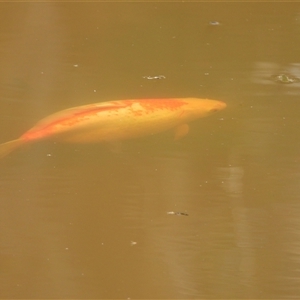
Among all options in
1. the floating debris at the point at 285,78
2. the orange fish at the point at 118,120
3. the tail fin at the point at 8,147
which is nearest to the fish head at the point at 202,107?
the orange fish at the point at 118,120

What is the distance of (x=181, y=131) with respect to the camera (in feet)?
7.27

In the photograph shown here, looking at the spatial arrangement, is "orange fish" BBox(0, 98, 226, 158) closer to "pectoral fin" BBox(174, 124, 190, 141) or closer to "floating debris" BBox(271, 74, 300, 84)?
"pectoral fin" BBox(174, 124, 190, 141)

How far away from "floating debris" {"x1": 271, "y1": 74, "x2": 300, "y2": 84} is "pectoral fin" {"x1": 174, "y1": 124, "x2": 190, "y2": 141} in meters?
0.50

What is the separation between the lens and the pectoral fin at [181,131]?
2192mm

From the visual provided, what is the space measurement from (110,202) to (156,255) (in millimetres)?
257

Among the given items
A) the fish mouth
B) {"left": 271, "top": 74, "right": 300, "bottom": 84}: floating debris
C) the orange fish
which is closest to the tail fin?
the orange fish

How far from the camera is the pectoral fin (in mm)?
2192

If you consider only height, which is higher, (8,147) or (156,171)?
(8,147)

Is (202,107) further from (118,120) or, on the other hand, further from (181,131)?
(118,120)

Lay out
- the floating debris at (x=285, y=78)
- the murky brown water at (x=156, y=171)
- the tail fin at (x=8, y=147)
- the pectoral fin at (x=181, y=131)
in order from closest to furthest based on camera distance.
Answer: the murky brown water at (x=156, y=171)
the tail fin at (x=8, y=147)
the pectoral fin at (x=181, y=131)
the floating debris at (x=285, y=78)

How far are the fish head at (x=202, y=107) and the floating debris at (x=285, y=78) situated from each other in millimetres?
315

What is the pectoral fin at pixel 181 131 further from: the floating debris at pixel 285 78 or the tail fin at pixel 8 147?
the tail fin at pixel 8 147

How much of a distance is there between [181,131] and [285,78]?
58cm

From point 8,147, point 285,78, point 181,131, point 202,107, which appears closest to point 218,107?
point 202,107
